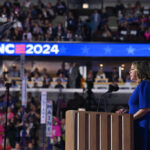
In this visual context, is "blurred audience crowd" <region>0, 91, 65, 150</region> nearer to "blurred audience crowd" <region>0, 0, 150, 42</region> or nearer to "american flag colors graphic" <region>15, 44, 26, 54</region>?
"american flag colors graphic" <region>15, 44, 26, 54</region>

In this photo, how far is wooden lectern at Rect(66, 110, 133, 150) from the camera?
2799 millimetres

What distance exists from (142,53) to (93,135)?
41.3 feet

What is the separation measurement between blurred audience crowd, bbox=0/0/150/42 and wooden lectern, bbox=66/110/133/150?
12.7 metres

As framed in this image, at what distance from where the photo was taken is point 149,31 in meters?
15.4

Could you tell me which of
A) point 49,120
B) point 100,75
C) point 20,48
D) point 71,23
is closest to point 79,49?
point 100,75

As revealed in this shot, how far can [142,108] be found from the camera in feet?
9.83

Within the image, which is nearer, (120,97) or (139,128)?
(139,128)

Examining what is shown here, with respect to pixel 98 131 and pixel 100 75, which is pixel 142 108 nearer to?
pixel 98 131

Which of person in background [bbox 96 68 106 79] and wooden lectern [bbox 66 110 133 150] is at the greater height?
person in background [bbox 96 68 106 79]

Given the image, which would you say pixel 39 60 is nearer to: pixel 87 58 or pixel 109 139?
pixel 87 58

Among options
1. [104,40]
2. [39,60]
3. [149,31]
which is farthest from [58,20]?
[149,31]

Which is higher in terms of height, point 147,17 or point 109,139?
point 147,17

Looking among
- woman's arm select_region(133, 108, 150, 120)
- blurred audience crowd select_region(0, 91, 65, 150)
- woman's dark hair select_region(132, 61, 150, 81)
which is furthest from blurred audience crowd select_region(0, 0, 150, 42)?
woman's arm select_region(133, 108, 150, 120)

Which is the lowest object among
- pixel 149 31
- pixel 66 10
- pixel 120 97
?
pixel 120 97
